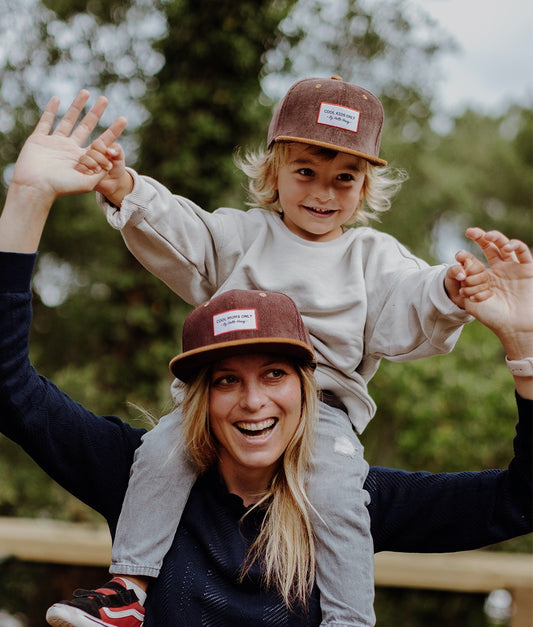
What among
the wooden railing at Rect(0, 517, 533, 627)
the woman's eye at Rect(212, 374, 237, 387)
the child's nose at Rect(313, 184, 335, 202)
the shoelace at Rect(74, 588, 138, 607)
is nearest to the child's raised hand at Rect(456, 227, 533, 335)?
the child's nose at Rect(313, 184, 335, 202)

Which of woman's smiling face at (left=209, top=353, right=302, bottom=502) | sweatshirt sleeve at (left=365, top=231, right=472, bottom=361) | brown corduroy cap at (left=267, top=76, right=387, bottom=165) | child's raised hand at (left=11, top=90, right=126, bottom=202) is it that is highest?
brown corduroy cap at (left=267, top=76, right=387, bottom=165)

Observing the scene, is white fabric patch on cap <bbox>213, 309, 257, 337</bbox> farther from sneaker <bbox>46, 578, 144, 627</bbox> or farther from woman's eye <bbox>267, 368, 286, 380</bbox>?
sneaker <bbox>46, 578, 144, 627</bbox>

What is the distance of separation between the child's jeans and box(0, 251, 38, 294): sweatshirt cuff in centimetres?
55

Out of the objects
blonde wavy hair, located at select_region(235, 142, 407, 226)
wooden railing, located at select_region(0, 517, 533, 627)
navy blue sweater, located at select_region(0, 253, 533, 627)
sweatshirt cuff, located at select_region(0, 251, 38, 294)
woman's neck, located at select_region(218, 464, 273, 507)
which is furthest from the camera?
wooden railing, located at select_region(0, 517, 533, 627)

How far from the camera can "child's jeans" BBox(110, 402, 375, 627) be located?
6.20 ft

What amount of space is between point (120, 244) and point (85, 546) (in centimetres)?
268

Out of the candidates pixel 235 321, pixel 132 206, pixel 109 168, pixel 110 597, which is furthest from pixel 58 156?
pixel 110 597

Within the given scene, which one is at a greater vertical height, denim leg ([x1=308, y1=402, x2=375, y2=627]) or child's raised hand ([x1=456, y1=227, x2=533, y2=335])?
child's raised hand ([x1=456, y1=227, x2=533, y2=335])

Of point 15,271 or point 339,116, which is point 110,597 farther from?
point 339,116

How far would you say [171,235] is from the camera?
2023 millimetres

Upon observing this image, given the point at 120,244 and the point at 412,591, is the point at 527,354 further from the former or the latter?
the point at 120,244

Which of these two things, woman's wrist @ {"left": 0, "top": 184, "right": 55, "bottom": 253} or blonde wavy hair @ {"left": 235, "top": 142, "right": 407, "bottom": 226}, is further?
blonde wavy hair @ {"left": 235, "top": 142, "right": 407, "bottom": 226}

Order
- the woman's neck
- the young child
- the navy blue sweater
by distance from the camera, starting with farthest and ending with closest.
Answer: the woman's neck < the young child < the navy blue sweater

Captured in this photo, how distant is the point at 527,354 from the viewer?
1.83 meters
